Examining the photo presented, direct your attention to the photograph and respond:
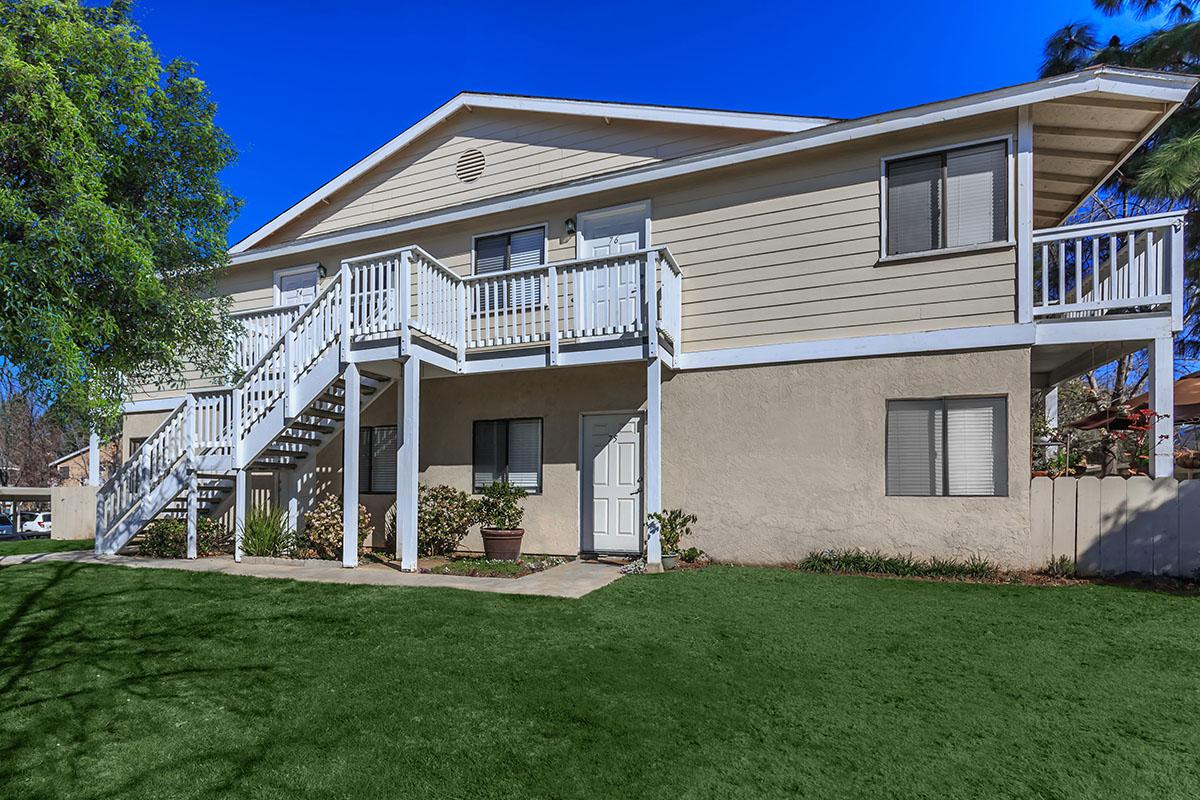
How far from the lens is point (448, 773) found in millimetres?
3289

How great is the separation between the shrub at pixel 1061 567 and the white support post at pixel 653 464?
169 inches

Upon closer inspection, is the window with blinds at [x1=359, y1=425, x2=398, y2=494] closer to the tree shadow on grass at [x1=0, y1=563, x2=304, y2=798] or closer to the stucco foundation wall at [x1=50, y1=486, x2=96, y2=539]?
the tree shadow on grass at [x1=0, y1=563, x2=304, y2=798]

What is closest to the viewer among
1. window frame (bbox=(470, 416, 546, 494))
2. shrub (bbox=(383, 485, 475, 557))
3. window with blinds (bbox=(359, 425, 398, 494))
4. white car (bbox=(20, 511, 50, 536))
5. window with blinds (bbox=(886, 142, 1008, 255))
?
window with blinds (bbox=(886, 142, 1008, 255))

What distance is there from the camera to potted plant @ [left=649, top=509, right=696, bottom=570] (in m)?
8.77

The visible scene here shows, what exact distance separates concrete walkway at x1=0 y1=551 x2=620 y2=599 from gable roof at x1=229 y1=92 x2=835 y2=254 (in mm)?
6381

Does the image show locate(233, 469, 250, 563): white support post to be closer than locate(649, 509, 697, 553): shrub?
No

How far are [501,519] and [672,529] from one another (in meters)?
2.46

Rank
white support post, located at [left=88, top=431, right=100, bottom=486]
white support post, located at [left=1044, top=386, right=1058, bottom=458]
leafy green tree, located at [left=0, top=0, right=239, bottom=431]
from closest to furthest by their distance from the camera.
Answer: leafy green tree, located at [left=0, top=0, right=239, bottom=431] < white support post, located at [left=1044, top=386, right=1058, bottom=458] < white support post, located at [left=88, top=431, right=100, bottom=486]

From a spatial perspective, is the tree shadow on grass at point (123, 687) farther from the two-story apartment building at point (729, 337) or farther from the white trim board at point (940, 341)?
the white trim board at point (940, 341)

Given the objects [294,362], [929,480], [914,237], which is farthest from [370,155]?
[929,480]

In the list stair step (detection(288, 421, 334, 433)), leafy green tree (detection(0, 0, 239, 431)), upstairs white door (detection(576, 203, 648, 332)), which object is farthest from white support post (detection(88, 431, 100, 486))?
upstairs white door (detection(576, 203, 648, 332))

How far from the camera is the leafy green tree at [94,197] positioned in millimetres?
5230

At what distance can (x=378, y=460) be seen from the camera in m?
11.6

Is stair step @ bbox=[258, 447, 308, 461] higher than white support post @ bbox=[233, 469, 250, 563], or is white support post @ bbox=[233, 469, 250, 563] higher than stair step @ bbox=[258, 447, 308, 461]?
stair step @ bbox=[258, 447, 308, 461]
